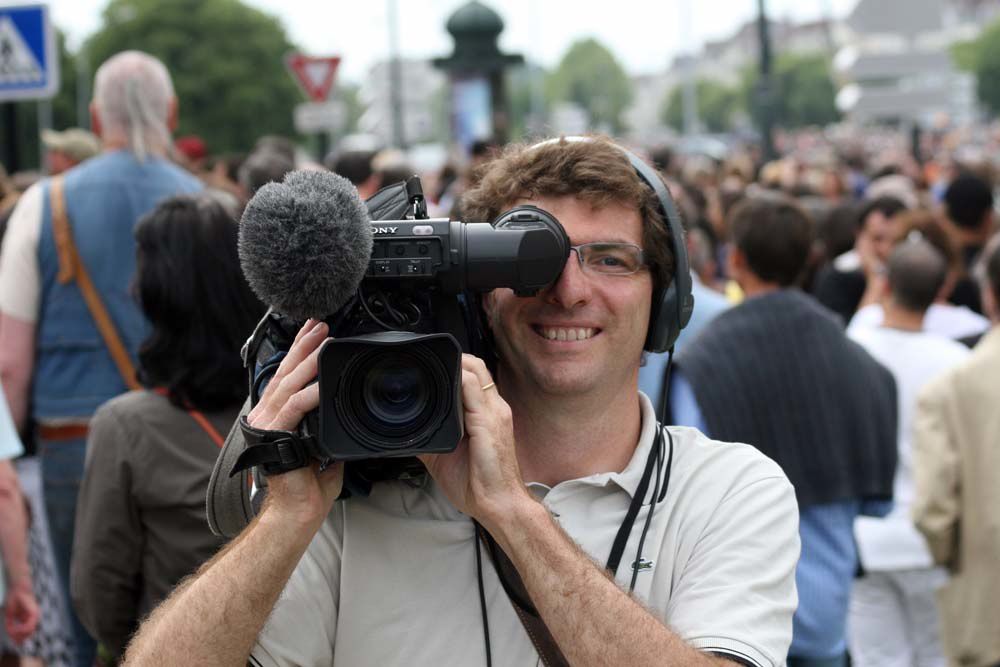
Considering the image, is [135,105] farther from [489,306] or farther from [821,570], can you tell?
[489,306]

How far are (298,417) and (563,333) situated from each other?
21.7 inches

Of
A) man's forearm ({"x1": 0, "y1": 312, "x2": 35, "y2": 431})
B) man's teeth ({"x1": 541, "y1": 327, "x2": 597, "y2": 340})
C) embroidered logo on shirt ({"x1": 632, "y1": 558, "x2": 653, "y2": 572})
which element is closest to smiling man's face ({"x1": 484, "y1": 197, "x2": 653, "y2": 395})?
man's teeth ({"x1": 541, "y1": 327, "x2": 597, "y2": 340})

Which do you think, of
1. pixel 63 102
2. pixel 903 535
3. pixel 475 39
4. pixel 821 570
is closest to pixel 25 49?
pixel 903 535

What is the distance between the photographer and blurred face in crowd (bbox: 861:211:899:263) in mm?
7000

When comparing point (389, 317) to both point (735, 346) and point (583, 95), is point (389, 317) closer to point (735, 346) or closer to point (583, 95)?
point (735, 346)

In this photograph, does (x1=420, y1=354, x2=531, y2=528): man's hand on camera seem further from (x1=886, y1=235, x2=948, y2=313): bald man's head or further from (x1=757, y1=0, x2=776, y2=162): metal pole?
(x1=757, y1=0, x2=776, y2=162): metal pole

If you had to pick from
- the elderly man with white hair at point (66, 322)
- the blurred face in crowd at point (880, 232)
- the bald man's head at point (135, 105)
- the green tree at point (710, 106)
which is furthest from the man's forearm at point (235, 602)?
the green tree at point (710, 106)

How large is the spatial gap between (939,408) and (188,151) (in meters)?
6.96

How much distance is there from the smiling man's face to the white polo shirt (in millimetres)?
187

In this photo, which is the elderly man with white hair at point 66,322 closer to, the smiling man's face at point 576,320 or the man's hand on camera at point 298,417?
the smiling man's face at point 576,320

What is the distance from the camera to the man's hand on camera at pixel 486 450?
2.11 meters

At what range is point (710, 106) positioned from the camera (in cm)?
13638

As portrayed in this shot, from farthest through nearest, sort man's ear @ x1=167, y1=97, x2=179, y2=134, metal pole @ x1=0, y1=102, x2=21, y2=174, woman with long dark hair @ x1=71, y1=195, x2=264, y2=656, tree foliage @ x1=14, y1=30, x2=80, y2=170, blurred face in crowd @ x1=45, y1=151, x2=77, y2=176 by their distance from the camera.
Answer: tree foliage @ x1=14, y1=30, x2=80, y2=170 < metal pole @ x1=0, y1=102, x2=21, y2=174 < blurred face in crowd @ x1=45, y1=151, x2=77, y2=176 < man's ear @ x1=167, y1=97, x2=179, y2=134 < woman with long dark hair @ x1=71, y1=195, x2=264, y2=656

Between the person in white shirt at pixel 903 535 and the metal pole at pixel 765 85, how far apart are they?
42.8 ft
